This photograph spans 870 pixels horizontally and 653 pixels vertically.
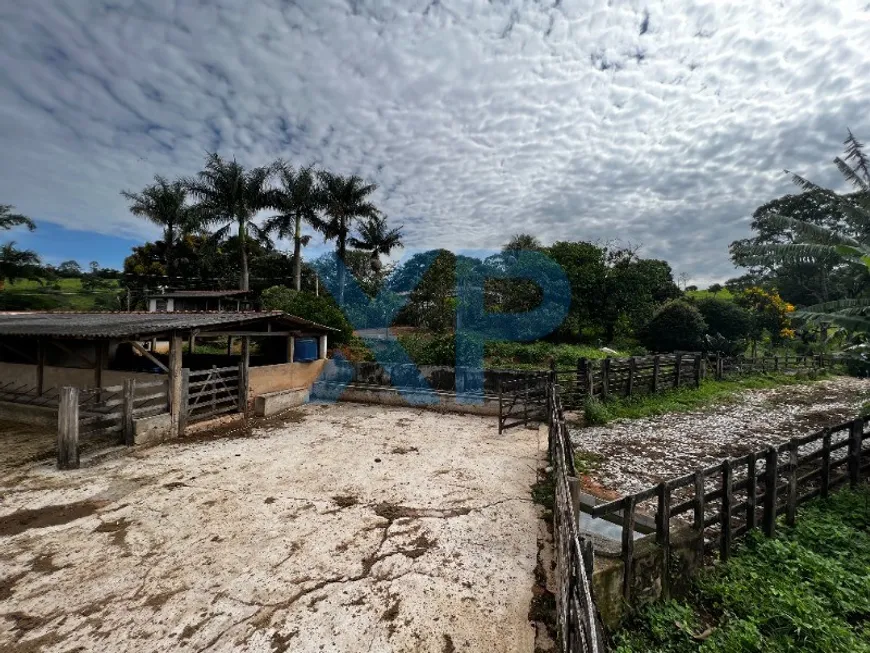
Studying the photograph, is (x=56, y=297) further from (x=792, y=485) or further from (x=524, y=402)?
(x=792, y=485)

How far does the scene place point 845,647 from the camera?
3.38 metres

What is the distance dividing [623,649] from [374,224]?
3023 cm

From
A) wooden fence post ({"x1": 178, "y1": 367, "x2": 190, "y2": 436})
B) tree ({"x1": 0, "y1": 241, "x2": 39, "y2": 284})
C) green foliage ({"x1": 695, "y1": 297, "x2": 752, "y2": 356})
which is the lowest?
wooden fence post ({"x1": 178, "y1": 367, "x2": 190, "y2": 436})

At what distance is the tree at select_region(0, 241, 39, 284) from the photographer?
27.3m

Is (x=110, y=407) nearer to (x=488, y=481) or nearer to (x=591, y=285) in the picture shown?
(x=488, y=481)

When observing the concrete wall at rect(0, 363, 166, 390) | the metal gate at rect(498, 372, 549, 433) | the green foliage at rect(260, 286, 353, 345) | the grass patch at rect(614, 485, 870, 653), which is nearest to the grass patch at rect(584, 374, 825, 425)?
the metal gate at rect(498, 372, 549, 433)

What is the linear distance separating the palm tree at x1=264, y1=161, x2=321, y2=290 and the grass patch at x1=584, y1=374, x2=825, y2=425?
22003mm

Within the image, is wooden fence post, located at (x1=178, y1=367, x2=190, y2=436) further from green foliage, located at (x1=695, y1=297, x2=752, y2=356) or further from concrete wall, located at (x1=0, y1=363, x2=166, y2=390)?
green foliage, located at (x1=695, y1=297, x2=752, y2=356)

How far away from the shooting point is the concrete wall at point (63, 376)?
9953mm

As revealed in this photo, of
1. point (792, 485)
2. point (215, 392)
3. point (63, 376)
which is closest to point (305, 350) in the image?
point (215, 392)

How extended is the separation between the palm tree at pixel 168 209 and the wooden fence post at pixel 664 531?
107ft

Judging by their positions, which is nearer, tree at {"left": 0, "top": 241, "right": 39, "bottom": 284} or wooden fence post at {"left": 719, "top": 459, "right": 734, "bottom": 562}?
wooden fence post at {"left": 719, "top": 459, "right": 734, "bottom": 562}

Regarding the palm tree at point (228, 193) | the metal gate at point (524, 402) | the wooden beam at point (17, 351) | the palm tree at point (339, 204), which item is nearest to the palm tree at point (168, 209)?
the palm tree at point (228, 193)

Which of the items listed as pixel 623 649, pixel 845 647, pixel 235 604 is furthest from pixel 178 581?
pixel 845 647
